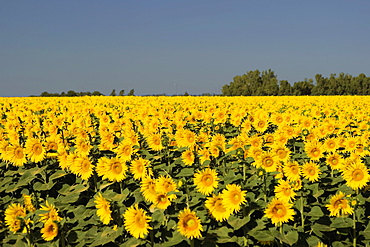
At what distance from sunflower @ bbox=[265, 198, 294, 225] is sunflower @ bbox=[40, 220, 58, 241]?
6.89ft

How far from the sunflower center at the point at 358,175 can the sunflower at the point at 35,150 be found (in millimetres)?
4445

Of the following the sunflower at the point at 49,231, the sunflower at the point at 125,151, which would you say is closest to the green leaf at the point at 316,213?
the sunflower at the point at 125,151

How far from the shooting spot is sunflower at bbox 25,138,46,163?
557 centimetres

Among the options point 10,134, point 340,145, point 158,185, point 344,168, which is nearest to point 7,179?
point 10,134

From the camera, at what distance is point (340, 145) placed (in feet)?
20.3

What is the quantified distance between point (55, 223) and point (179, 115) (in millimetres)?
5267

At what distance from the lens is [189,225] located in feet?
10.7

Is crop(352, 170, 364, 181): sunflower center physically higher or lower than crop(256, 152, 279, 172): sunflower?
lower

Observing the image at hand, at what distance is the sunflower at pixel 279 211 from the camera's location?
3.67 meters

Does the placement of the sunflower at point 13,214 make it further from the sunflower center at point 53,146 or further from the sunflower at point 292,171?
the sunflower at point 292,171

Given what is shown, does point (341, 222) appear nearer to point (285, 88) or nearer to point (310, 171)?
point (310, 171)

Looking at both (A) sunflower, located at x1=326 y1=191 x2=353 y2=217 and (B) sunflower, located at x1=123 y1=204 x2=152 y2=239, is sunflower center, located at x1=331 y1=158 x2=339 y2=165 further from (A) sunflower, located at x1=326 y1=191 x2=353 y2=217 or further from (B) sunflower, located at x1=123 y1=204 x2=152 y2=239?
(B) sunflower, located at x1=123 y1=204 x2=152 y2=239

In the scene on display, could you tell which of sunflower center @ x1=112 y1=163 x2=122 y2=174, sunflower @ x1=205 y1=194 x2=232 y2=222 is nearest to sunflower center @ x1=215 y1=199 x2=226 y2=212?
sunflower @ x1=205 y1=194 x2=232 y2=222

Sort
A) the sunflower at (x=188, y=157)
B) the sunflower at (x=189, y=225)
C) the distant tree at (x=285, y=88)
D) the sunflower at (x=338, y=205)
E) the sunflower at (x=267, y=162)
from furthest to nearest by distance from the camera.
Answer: the distant tree at (x=285, y=88) → the sunflower at (x=188, y=157) → the sunflower at (x=267, y=162) → the sunflower at (x=338, y=205) → the sunflower at (x=189, y=225)
